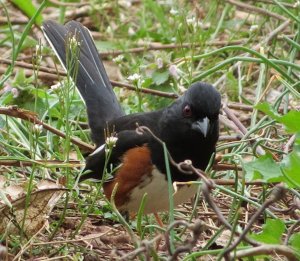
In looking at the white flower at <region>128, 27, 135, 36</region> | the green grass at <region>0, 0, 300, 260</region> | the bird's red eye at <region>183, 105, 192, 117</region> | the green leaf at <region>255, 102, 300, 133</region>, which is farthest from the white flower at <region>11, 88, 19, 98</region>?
the white flower at <region>128, 27, 135, 36</region>

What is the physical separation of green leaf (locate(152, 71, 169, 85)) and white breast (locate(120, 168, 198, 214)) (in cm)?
109

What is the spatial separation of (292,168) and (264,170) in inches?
4.9

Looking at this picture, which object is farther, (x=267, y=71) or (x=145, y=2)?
(x=145, y=2)

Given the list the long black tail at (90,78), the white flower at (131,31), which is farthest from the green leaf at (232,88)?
the white flower at (131,31)

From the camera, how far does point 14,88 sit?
179 inches

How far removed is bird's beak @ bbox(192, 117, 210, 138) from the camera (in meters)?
→ 3.71

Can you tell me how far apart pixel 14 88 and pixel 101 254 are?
1.17 meters

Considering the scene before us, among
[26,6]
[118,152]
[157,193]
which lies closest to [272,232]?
[157,193]

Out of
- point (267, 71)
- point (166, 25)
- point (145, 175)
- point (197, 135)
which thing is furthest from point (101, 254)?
point (166, 25)

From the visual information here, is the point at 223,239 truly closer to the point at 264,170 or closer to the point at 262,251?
the point at 264,170

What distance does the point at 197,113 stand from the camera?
12.4 feet

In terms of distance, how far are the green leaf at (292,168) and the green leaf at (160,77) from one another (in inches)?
75.5

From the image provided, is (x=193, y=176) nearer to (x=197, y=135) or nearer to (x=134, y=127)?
(x=197, y=135)

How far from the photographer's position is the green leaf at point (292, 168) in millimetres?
2885
